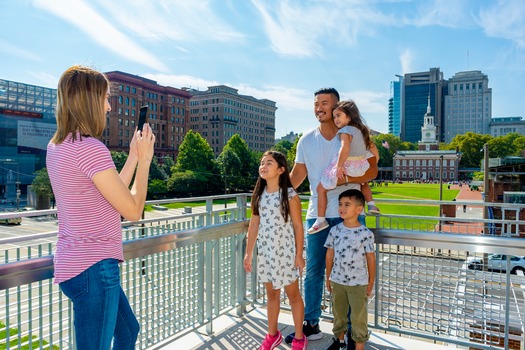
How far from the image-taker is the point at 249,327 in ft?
13.5

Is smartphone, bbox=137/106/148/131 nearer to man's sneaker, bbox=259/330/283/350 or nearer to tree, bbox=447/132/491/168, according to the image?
man's sneaker, bbox=259/330/283/350

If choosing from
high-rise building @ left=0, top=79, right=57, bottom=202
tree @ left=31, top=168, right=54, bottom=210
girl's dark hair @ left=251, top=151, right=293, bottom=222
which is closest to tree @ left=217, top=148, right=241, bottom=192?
tree @ left=31, top=168, right=54, bottom=210

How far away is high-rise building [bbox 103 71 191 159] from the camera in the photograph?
67688mm

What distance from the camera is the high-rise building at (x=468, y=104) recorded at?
5477 inches

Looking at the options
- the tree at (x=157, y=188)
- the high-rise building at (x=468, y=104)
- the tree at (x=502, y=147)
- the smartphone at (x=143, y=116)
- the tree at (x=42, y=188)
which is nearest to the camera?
the smartphone at (x=143, y=116)

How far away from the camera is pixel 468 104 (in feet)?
462

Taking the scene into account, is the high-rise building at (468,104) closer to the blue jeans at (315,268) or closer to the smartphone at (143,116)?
the blue jeans at (315,268)

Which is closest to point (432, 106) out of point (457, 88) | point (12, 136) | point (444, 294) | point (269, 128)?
point (457, 88)

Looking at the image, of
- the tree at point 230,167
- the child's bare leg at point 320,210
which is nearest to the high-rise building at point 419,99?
the tree at point 230,167

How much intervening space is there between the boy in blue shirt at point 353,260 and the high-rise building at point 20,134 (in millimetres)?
55182

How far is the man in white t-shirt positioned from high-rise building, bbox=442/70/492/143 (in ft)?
515

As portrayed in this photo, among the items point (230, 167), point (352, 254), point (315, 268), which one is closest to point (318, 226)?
point (352, 254)

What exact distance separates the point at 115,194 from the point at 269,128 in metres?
114

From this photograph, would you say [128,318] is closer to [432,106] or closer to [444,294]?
[444,294]
